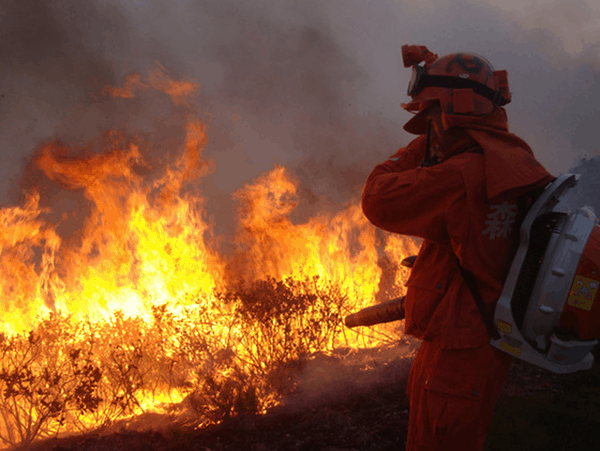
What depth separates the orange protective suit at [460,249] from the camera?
5.51 ft

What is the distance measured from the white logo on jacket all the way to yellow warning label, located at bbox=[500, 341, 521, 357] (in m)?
0.49

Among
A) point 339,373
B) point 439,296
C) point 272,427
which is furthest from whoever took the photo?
point 339,373

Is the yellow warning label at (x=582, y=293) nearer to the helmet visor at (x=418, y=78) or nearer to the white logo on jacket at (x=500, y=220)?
the white logo on jacket at (x=500, y=220)

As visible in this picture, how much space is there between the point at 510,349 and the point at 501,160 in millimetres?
862

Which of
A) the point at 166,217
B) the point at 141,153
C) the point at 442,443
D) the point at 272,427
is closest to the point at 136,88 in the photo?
the point at 141,153

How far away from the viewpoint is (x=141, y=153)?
5312 mm

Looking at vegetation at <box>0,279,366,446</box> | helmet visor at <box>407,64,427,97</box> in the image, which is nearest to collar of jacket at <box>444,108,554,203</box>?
helmet visor at <box>407,64,427,97</box>

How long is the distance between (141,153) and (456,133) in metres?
4.56

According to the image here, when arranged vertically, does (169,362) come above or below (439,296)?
below

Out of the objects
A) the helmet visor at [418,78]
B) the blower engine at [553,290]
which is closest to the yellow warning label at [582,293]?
the blower engine at [553,290]

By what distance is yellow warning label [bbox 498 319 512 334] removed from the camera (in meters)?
1.73

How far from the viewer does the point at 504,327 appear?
175 cm

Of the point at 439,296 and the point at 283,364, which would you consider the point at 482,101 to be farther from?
the point at 283,364

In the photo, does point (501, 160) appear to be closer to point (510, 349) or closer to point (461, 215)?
point (461, 215)
